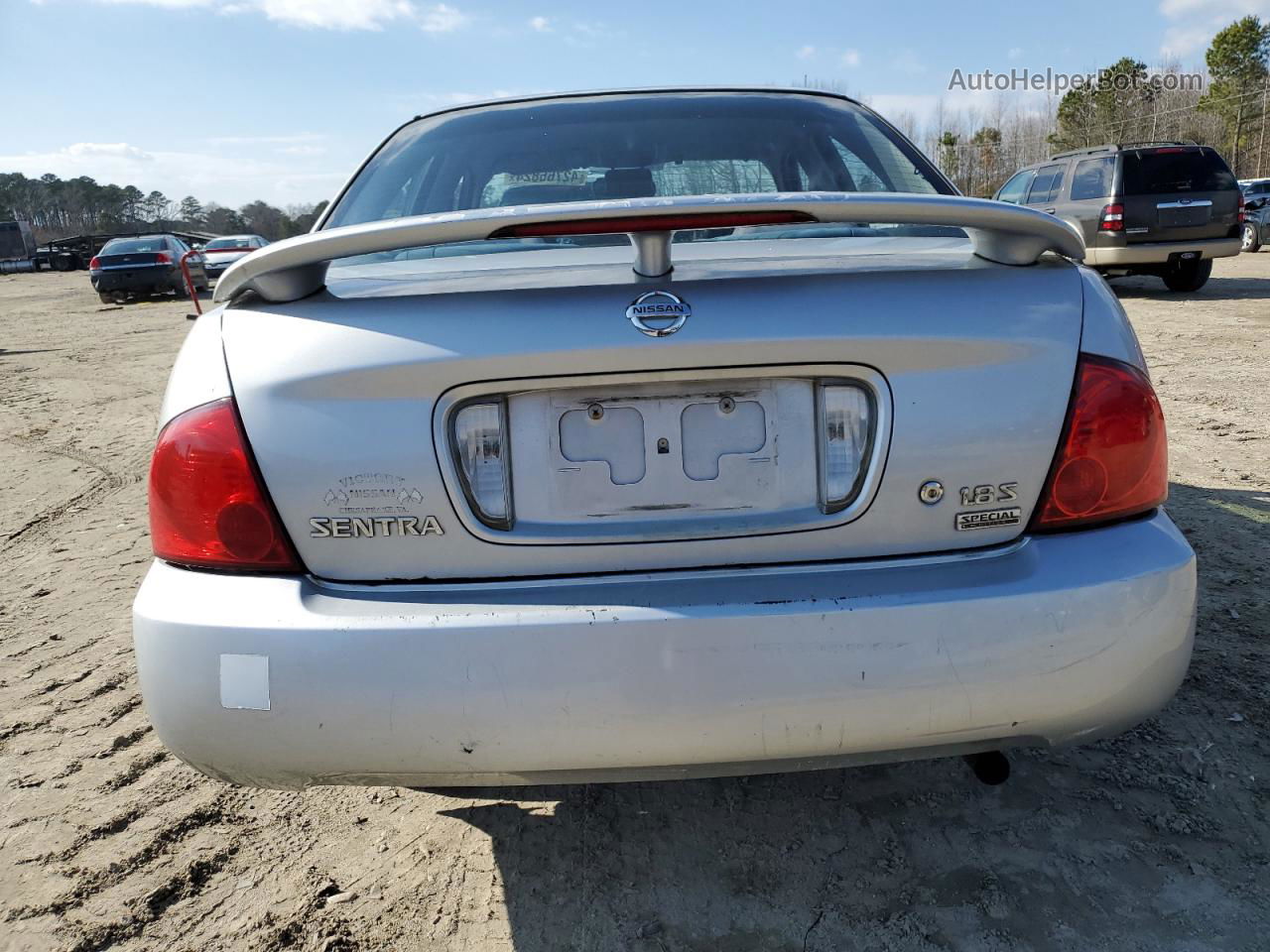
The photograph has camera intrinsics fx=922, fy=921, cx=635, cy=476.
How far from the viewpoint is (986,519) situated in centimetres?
152

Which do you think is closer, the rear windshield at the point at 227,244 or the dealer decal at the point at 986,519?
the dealer decal at the point at 986,519

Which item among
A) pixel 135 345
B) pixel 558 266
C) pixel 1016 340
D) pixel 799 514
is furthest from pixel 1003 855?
pixel 135 345

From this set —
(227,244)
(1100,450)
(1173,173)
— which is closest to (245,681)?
(1100,450)

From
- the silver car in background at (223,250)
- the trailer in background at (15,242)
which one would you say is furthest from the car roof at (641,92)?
the trailer in background at (15,242)

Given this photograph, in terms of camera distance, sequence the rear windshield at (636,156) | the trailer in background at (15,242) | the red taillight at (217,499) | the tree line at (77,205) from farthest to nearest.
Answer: the tree line at (77,205), the trailer in background at (15,242), the rear windshield at (636,156), the red taillight at (217,499)

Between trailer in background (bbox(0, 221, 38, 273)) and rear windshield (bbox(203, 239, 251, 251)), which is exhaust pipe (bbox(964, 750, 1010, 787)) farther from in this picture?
trailer in background (bbox(0, 221, 38, 273))

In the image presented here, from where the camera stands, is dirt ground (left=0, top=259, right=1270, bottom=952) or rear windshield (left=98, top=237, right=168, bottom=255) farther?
rear windshield (left=98, top=237, right=168, bottom=255)

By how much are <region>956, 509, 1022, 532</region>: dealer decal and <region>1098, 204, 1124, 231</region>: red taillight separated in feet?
39.2

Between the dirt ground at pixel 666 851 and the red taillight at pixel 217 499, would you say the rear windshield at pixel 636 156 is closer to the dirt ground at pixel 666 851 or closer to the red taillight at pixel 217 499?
the red taillight at pixel 217 499

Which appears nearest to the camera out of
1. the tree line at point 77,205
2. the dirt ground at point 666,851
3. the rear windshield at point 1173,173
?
the dirt ground at point 666,851

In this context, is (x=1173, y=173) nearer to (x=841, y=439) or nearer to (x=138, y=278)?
(x=841, y=439)

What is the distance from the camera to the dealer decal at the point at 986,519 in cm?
152

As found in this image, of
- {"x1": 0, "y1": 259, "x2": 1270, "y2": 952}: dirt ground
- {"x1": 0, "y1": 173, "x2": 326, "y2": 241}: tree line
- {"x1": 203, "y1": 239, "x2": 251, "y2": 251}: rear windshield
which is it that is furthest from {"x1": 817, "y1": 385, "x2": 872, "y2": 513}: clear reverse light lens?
{"x1": 0, "y1": 173, "x2": 326, "y2": 241}: tree line

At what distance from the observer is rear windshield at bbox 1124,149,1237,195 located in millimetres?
11656
